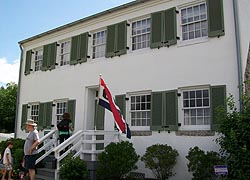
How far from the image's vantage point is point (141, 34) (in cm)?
1122

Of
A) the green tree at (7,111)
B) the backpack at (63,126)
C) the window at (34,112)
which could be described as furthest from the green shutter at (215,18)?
the green tree at (7,111)

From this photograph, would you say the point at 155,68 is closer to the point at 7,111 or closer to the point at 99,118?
the point at 99,118

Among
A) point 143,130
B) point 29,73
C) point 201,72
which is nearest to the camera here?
point 201,72

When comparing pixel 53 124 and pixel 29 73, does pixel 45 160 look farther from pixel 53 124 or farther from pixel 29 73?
pixel 29 73

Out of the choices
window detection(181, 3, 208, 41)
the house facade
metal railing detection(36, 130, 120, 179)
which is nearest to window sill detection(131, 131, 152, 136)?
the house facade

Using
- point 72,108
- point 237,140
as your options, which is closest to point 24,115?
point 72,108

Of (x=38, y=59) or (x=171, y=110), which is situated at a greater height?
(x=38, y=59)

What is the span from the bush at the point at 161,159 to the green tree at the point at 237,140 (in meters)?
1.76

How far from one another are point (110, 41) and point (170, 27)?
2760 mm

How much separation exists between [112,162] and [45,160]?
3705 mm

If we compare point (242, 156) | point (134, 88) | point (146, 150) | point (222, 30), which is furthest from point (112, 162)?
point (222, 30)

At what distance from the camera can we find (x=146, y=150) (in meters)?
9.66

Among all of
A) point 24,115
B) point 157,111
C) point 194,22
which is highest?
point 194,22

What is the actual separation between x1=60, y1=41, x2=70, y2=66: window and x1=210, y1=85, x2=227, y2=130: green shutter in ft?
24.3
